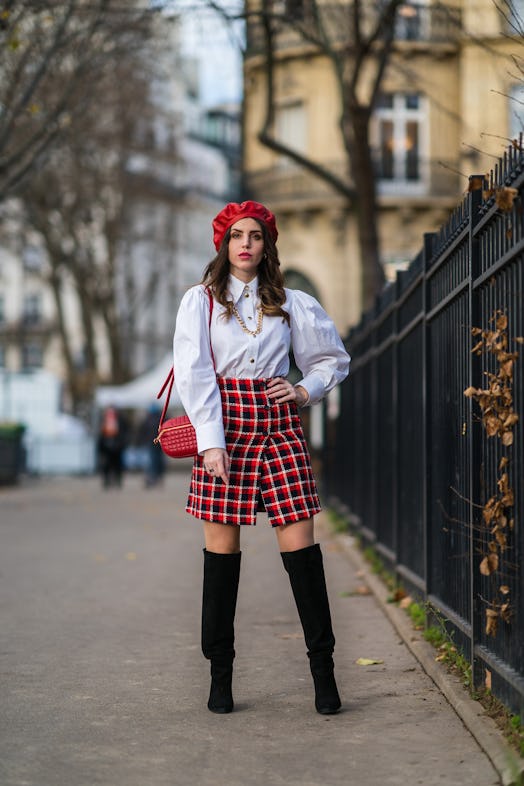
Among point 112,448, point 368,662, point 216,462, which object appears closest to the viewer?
point 216,462

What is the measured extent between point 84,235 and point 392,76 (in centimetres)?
1194

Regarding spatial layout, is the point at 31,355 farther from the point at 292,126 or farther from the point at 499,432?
the point at 499,432

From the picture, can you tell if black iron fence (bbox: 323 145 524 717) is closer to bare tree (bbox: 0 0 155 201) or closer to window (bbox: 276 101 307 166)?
bare tree (bbox: 0 0 155 201)

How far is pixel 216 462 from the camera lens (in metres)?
5.91

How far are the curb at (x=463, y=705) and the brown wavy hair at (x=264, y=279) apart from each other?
159 centimetres

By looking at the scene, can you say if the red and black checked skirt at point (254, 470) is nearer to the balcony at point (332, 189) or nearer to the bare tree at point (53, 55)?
the bare tree at point (53, 55)

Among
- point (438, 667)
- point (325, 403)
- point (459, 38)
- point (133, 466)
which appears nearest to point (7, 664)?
point (438, 667)

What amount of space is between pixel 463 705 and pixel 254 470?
3.82 feet

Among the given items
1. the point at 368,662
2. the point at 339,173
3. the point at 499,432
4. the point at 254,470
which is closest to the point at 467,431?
the point at 499,432

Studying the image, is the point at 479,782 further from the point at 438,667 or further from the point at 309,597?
the point at 438,667

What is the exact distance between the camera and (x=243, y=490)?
6.12 meters

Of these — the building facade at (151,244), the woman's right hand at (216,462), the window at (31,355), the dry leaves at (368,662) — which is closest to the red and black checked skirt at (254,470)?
the woman's right hand at (216,462)

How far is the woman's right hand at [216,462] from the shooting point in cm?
591

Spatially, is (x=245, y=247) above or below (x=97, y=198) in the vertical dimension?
below
